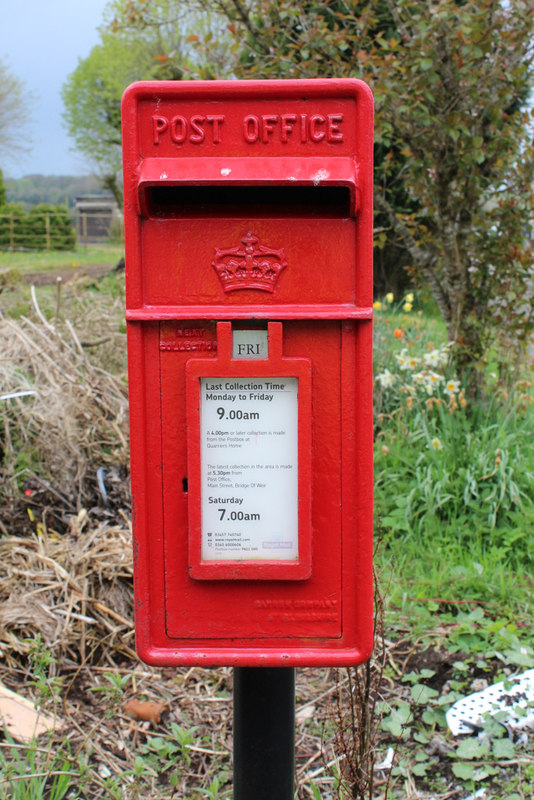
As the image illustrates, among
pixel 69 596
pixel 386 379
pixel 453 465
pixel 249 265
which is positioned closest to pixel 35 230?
pixel 386 379

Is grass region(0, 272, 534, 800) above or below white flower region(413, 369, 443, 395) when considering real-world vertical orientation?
below

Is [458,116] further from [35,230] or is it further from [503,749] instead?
[35,230]

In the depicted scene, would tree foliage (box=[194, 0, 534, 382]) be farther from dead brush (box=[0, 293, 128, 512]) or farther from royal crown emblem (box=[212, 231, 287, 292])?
royal crown emblem (box=[212, 231, 287, 292])

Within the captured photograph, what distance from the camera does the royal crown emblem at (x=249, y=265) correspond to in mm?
1409

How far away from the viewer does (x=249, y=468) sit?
4.84 ft

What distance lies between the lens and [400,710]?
235 cm

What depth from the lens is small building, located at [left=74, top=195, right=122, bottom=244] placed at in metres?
33.9

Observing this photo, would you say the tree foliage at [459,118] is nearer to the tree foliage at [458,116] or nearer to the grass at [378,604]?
the tree foliage at [458,116]

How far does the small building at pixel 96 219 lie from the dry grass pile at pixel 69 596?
97.4ft

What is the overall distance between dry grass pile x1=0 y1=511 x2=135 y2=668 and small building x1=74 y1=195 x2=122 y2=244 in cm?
2967

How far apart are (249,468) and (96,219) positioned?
43.5m

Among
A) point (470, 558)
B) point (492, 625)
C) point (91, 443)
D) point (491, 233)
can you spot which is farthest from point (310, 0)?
→ point (492, 625)

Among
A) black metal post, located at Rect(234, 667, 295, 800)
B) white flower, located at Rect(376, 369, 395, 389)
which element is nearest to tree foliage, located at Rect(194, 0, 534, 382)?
white flower, located at Rect(376, 369, 395, 389)

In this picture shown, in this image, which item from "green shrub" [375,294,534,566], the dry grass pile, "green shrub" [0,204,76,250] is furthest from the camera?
"green shrub" [0,204,76,250]
